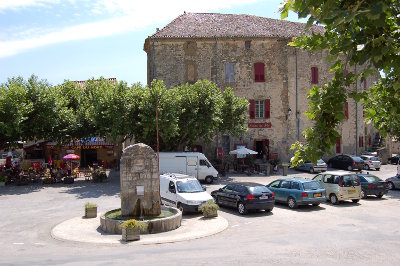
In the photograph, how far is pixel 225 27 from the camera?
129 ft

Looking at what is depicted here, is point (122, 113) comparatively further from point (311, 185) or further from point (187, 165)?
point (311, 185)

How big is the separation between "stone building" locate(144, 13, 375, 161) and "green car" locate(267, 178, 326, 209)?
1786 cm

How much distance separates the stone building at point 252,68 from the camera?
3781 centimetres

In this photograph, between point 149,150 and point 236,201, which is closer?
point 149,150

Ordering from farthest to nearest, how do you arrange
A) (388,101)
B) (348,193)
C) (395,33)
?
(348,193) → (388,101) → (395,33)

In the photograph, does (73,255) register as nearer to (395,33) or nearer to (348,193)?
(395,33)

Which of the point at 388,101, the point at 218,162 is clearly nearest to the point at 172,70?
the point at 218,162

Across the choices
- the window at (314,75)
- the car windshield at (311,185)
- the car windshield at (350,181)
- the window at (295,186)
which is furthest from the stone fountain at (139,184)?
the window at (314,75)

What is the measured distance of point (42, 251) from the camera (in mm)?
12883

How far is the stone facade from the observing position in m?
16.5

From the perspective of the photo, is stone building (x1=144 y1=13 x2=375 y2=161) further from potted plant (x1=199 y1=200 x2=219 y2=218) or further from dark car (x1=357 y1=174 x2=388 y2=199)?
potted plant (x1=199 y1=200 x2=219 y2=218)

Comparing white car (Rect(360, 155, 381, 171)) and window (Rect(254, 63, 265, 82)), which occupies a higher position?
window (Rect(254, 63, 265, 82))

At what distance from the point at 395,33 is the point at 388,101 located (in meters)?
1.43

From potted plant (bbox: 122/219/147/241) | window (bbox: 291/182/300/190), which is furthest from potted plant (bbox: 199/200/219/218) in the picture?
window (bbox: 291/182/300/190)
